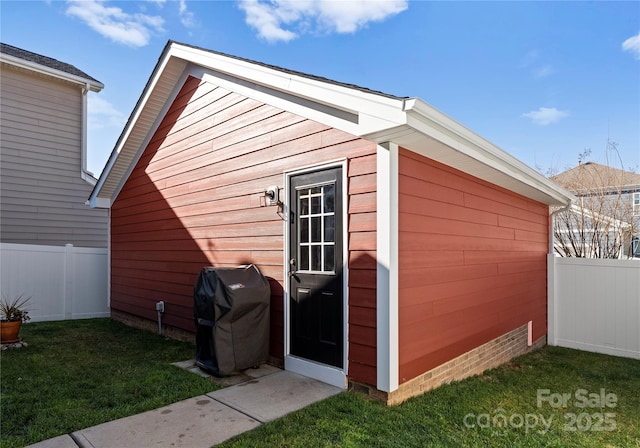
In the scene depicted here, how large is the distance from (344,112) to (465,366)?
3106 mm

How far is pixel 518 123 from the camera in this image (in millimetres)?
12492

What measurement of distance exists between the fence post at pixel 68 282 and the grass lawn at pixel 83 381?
1.71m


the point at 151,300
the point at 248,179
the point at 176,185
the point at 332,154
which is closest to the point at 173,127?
the point at 176,185

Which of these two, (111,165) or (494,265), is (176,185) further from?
(494,265)

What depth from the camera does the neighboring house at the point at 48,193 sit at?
7.65 metres

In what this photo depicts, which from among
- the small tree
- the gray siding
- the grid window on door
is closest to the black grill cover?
the grid window on door

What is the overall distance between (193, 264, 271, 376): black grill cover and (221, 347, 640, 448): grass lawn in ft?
3.75

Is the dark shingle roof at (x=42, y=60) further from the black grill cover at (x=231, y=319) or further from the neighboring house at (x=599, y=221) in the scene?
the neighboring house at (x=599, y=221)

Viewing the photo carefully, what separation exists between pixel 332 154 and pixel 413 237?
3.67 feet

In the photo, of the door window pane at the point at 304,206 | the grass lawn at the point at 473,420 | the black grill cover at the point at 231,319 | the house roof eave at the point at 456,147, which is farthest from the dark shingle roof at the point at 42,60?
the grass lawn at the point at 473,420

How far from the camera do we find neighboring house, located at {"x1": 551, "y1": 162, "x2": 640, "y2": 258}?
7.98 meters

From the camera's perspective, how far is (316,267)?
397cm

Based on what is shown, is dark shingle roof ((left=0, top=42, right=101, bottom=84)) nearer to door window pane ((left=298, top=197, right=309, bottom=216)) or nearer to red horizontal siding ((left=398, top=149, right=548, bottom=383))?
door window pane ((left=298, top=197, right=309, bottom=216))

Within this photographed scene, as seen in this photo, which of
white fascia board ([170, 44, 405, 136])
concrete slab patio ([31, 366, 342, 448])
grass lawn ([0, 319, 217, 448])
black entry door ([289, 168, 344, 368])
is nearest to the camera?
concrete slab patio ([31, 366, 342, 448])
